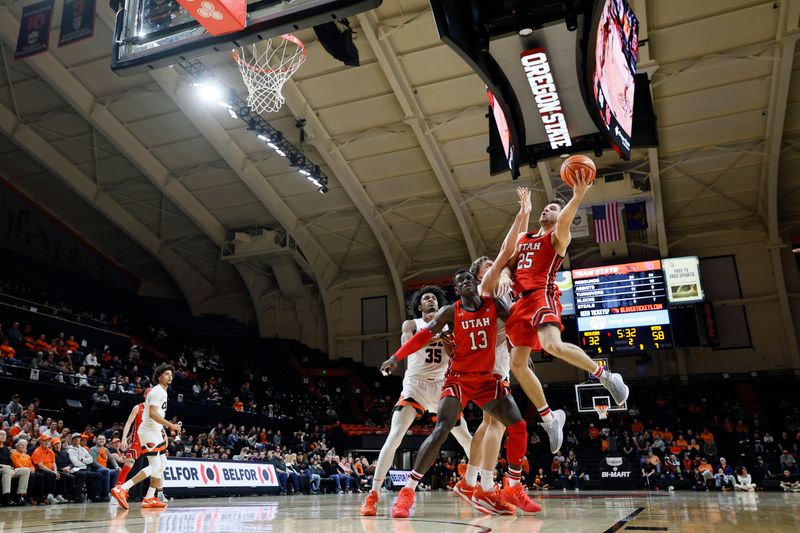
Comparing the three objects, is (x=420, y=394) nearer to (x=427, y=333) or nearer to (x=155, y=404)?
(x=427, y=333)

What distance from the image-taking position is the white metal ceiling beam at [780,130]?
48.9 feet

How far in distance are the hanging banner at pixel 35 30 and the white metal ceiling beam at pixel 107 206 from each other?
7.25 metres

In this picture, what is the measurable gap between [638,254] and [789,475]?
10.6 m

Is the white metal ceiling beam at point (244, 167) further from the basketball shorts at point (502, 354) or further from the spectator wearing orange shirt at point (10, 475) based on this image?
the basketball shorts at point (502, 354)

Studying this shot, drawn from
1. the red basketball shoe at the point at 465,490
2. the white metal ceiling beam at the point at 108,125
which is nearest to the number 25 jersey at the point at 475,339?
the red basketball shoe at the point at 465,490

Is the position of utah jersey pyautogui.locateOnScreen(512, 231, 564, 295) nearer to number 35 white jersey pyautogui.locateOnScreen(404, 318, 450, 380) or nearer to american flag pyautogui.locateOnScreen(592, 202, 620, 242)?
number 35 white jersey pyautogui.locateOnScreen(404, 318, 450, 380)

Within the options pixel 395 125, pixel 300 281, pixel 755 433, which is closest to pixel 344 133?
pixel 395 125

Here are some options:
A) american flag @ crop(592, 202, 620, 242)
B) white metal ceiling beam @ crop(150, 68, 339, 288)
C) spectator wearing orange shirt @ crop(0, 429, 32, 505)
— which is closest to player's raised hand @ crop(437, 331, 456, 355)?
spectator wearing orange shirt @ crop(0, 429, 32, 505)

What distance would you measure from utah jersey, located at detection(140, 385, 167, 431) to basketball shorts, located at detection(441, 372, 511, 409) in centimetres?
368

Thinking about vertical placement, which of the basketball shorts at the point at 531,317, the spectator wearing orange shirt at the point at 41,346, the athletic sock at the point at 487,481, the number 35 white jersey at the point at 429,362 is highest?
the spectator wearing orange shirt at the point at 41,346

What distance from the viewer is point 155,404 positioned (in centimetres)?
683

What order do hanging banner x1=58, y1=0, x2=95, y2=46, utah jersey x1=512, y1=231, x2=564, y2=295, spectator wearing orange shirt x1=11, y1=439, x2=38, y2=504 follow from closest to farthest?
1. utah jersey x1=512, y1=231, x2=564, y2=295
2. spectator wearing orange shirt x1=11, y1=439, x2=38, y2=504
3. hanging banner x1=58, y1=0, x2=95, y2=46

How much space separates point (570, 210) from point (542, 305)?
2.42 feet

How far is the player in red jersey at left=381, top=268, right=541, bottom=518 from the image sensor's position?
15.1 ft
